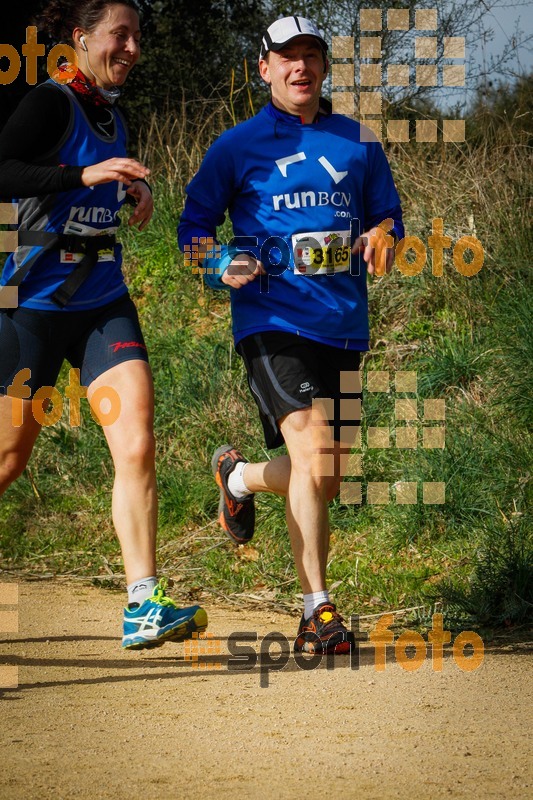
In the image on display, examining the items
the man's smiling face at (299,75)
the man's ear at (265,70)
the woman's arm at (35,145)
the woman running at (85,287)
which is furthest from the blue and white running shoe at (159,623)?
the man's ear at (265,70)

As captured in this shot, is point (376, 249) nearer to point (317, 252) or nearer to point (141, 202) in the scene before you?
point (317, 252)

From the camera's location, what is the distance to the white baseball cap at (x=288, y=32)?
4.87 metres

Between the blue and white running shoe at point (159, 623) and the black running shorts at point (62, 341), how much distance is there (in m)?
0.93

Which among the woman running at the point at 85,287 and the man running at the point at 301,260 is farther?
the man running at the point at 301,260

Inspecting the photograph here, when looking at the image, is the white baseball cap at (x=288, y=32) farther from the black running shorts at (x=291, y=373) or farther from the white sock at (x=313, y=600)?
the white sock at (x=313, y=600)

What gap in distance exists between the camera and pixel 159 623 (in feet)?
14.0

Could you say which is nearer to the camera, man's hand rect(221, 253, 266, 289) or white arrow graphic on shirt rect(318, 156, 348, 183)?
man's hand rect(221, 253, 266, 289)

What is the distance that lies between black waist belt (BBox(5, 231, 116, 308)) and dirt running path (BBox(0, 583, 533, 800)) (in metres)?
1.52

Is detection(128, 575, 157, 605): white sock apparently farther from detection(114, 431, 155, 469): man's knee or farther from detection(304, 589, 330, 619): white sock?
detection(304, 589, 330, 619): white sock

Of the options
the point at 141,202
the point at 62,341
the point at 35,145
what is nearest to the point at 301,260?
the point at 141,202

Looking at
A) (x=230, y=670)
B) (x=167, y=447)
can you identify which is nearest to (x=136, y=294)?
(x=167, y=447)

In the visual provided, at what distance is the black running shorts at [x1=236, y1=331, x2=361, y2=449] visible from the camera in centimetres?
483

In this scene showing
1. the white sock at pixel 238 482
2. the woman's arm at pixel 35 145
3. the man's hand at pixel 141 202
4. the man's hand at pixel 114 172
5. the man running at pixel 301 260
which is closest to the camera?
the man's hand at pixel 114 172

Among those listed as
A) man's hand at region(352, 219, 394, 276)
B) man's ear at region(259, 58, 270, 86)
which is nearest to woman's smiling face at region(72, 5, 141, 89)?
man's ear at region(259, 58, 270, 86)
